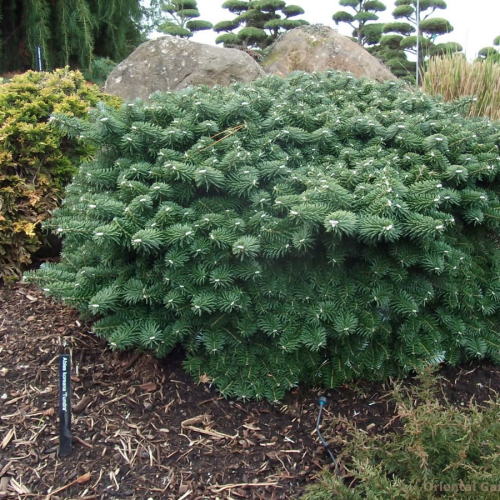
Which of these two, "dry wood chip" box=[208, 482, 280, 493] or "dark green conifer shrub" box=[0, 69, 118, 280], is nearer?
"dry wood chip" box=[208, 482, 280, 493]

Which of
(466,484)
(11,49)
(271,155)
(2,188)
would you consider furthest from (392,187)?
(11,49)

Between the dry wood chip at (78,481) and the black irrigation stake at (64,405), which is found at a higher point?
the black irrigation stake at (64,405)

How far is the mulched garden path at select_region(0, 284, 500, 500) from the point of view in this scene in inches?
93.9

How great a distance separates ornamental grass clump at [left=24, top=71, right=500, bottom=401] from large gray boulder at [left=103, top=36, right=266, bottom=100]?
312cm

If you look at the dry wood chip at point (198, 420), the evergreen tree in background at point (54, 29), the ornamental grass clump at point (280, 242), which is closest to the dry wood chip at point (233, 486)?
the dry wood chip at point (198, 420)

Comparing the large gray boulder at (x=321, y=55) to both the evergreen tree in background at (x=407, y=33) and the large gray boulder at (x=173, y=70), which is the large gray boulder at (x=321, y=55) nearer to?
the large gray boulder at (x=173, y=70)

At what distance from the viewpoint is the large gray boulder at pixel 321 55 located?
778 cm

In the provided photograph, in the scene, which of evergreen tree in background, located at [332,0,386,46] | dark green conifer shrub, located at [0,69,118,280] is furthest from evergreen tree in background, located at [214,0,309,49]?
dark green conifer shrub, located at [0,69,118,280]

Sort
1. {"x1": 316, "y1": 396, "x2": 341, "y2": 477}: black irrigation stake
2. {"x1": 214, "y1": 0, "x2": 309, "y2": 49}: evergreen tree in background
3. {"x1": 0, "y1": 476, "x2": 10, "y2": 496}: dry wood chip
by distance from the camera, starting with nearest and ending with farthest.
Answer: {"x1": 0, "y1": 476, "x2": 10, "y2": 496}: dry wood chip, {"x1": 316, "y1": 396, "x2": 341, "y2": 477}: black irrigation stake, {"x1": 214, "y1": 0, "x2": 309, "y2": 49}: evergreen tree in background

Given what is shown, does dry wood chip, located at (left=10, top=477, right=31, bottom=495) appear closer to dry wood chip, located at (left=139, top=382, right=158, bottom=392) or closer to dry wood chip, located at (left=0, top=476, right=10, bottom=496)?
dry wood chip, located at (left=0, top=476, right=10, bottom=496)

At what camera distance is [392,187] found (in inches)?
104

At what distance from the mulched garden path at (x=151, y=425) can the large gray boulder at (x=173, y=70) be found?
151 inches

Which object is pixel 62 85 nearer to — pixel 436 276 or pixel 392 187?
pixel 392 187

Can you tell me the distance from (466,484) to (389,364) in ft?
3.28
